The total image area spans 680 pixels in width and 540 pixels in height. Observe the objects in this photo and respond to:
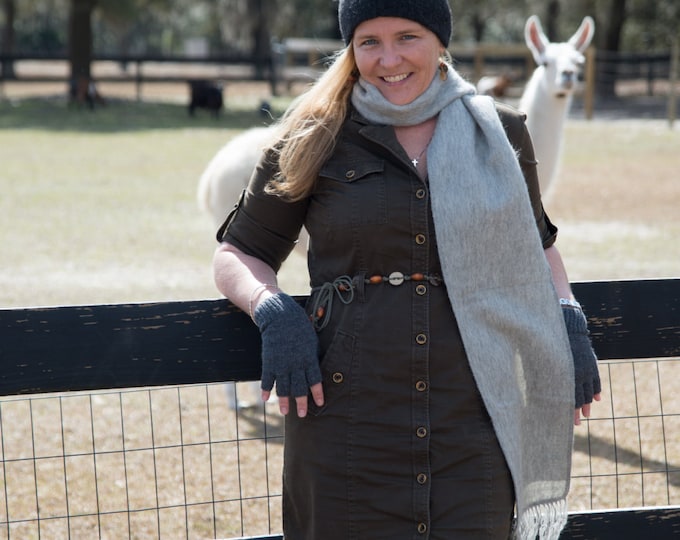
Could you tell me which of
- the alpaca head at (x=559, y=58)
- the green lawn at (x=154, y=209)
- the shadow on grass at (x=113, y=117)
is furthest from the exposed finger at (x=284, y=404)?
the shadow on grass at (x=113, y=117)

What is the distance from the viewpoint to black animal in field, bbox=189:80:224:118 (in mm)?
29047

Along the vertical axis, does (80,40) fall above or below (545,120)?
below

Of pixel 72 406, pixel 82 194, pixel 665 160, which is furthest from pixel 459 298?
pixel 665 160

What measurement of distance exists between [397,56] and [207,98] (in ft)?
89.7

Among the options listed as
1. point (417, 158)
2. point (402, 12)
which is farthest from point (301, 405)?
point (402, 12)

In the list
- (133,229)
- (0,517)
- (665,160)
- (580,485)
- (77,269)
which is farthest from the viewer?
(665,160)

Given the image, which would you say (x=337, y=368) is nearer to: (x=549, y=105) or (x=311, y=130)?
(x=311, y=130)

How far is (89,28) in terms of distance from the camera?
34.2 meters

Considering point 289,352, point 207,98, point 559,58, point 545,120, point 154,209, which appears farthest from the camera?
point 207,98

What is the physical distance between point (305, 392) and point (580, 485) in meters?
3.00

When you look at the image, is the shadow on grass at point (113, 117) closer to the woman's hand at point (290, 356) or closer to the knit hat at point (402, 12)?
the knit hat at point (402, 12)

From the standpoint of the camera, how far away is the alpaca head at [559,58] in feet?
25.4

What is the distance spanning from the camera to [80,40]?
34.1 m

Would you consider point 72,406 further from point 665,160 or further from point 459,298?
point 665,160
